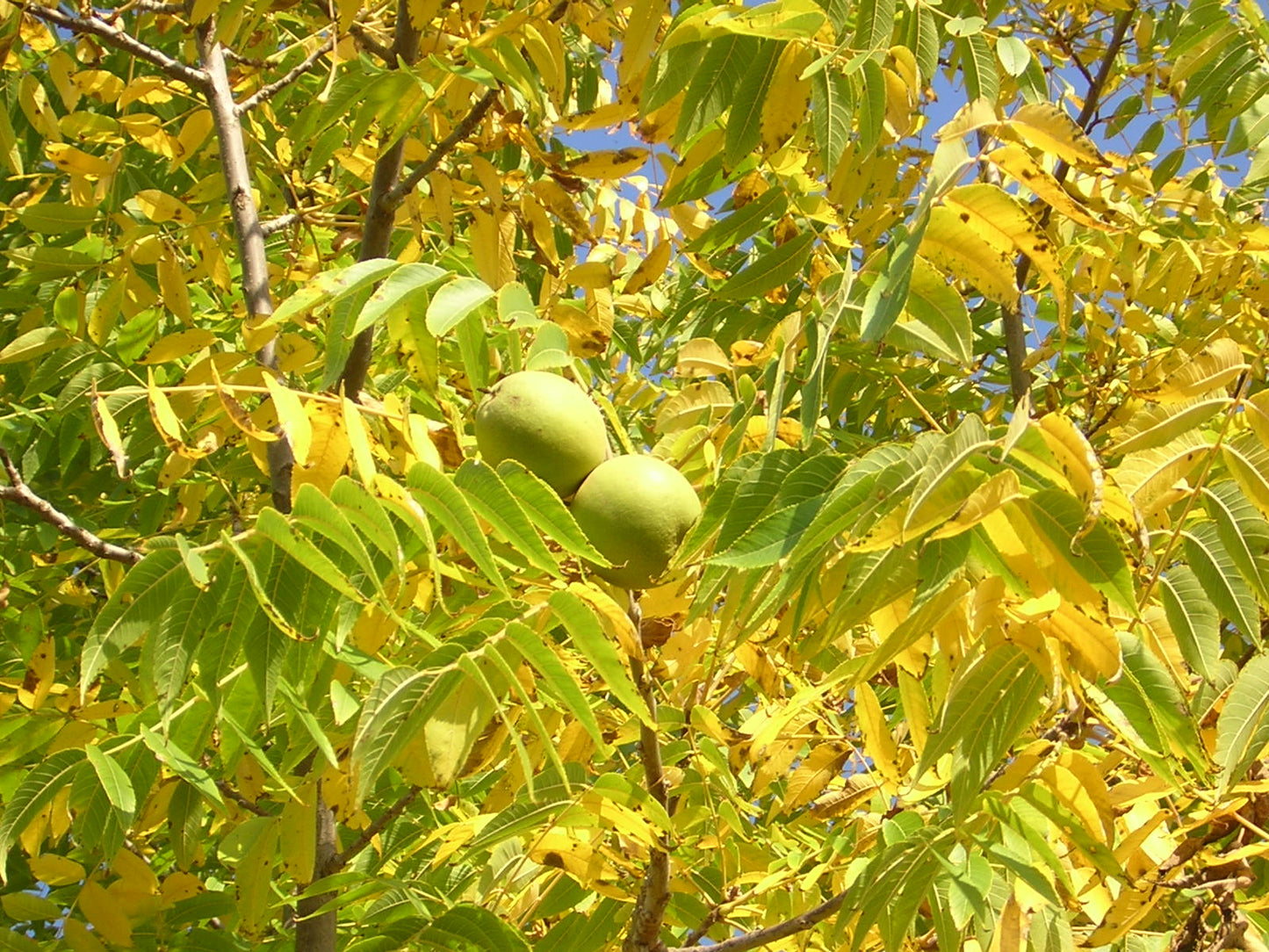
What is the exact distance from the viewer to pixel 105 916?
228 cm

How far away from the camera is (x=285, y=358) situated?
260 cm

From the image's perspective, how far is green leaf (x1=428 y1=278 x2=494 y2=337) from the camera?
1795 mm

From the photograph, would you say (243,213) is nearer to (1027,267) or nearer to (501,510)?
(501,510)

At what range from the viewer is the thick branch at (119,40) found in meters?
2.67

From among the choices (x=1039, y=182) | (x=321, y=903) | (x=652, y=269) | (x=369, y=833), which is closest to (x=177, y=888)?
(x=321, y=903)

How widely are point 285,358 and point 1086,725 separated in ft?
6.29

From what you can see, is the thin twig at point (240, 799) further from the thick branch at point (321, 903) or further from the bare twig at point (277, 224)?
the bare twig at point (277, 224)

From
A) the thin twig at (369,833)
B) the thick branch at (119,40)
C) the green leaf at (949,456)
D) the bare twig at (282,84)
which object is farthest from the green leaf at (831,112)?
the thick branch at (119,40)

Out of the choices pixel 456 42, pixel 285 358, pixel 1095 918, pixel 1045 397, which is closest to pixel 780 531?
pixel 1095 918

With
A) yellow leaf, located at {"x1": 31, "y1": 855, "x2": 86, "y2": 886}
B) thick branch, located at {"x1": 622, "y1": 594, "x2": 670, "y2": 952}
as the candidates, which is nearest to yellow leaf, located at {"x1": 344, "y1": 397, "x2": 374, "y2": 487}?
thick branch, located at {"x1": 622, "y1": 594, "x2": 670, "y2": 952}

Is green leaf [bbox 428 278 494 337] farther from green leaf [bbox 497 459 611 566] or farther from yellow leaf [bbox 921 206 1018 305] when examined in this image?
yellow leaf [bbox 921 206 1018 305]

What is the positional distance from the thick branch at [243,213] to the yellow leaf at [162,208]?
0.14 m

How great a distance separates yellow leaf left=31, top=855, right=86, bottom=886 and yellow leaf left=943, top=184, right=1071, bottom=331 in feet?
6.90

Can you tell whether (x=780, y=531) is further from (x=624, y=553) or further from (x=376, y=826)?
(x=376, y=826)
